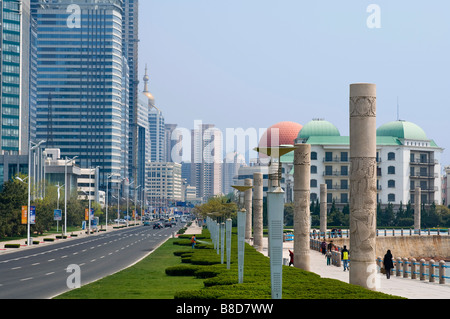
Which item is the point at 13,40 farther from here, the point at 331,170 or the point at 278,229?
the point at 278,229

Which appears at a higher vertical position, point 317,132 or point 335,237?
point 317,132

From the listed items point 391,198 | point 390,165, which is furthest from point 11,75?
point 391,198

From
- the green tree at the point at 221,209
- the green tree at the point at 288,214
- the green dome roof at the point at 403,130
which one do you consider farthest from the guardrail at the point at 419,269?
the green dome roof at the point at 403,130

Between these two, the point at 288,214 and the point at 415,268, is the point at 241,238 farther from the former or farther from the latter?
the point at 288,214

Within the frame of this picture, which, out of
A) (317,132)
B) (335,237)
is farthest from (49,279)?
(317,132)

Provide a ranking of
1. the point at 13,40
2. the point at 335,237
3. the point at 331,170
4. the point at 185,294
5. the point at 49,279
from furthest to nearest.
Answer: the point at 13,40, the point at 331,170, the point at 335,237, the point at 49,279, the point at 185,294

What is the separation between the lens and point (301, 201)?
4238 centimetres

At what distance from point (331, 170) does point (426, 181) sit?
2121 centimetres

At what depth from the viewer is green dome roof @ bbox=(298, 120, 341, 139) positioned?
490ft

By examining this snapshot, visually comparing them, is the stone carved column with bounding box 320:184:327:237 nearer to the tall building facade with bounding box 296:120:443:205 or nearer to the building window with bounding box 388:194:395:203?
the tall building facade with bounding box 296:120:443:205

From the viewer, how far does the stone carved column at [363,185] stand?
100 ft

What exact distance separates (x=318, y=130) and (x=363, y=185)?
4708 inches

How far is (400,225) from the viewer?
130 meters
